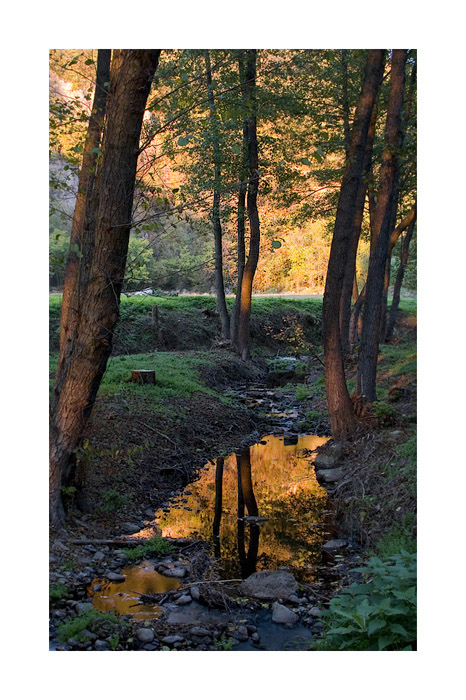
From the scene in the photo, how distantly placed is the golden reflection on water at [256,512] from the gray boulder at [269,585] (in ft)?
0.74

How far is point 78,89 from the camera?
4.53 m

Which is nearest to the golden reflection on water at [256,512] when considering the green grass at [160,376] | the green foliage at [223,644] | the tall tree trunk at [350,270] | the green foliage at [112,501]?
the green foliage at [112,501]

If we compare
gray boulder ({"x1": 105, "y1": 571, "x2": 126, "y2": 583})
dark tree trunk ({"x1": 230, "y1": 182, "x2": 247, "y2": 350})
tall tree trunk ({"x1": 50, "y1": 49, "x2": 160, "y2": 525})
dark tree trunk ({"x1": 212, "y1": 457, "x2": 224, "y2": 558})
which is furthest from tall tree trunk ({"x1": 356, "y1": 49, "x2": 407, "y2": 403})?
dark tree trunk ({"x1": 230, "y1": 182, "x2": 247, "y2": 350})

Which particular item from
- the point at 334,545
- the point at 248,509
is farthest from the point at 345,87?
the point at 334,545

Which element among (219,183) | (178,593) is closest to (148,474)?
(178,593)

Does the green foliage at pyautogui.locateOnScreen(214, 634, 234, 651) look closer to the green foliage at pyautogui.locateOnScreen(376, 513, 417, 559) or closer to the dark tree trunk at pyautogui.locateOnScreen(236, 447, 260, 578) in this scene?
the dark tree trunk at pyautogui.locateOnScreen(236, 447, 260, 578)

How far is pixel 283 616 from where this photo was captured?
3611 mm

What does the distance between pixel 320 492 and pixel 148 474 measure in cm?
178

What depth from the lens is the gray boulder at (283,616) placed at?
11.8 ft

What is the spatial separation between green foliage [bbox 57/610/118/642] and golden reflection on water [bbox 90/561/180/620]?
0.21 metres

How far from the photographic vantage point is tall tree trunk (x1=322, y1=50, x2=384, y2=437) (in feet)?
20.7

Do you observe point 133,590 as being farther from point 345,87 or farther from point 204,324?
point 204,324

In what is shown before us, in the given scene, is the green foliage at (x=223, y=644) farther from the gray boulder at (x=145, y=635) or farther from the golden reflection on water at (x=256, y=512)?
the golden reflection on water at (x=256, y=512)
